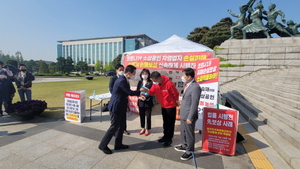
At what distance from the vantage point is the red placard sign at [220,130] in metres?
2.77

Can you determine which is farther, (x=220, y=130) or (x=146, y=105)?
(x=146, y=105)

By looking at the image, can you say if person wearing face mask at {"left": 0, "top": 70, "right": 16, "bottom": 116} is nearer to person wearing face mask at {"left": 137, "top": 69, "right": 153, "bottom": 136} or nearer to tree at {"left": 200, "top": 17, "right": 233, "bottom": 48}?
person wearing face mask at {"left": 137, "top": 69, "right": 153, "bottom": 136}

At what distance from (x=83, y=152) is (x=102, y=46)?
89354 mm

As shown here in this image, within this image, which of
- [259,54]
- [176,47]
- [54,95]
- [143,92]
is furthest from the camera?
[259,54]

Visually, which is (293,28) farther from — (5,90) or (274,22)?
(5,90)

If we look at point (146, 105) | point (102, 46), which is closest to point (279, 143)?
point (146, 105)

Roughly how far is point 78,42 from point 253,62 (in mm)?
94686

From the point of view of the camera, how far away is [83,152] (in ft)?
9.59

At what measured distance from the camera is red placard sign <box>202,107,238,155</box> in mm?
2773

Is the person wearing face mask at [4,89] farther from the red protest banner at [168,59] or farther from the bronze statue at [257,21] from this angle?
the bronze statue at [257,21]

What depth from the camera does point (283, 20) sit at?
15188mm

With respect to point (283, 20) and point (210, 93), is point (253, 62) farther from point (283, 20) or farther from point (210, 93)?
point (210, 93)

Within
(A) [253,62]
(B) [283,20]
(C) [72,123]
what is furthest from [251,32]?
(C) [72,123]

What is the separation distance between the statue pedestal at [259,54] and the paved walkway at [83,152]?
1362 centimetres
